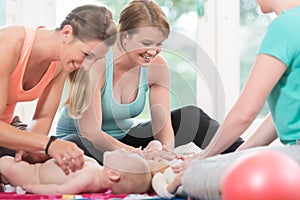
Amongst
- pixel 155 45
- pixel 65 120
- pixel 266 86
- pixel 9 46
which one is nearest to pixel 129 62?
pixel 155 45

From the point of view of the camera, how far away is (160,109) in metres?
2.19

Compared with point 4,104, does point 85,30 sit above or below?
above

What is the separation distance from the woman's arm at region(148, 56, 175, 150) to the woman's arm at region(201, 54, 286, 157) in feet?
2.42

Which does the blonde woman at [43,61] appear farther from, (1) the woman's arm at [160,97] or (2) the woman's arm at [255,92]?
(2) the woman's arm at [255,92]

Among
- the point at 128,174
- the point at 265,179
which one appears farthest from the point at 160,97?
the point at 265,179

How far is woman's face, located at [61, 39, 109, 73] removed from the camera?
176 centimetres

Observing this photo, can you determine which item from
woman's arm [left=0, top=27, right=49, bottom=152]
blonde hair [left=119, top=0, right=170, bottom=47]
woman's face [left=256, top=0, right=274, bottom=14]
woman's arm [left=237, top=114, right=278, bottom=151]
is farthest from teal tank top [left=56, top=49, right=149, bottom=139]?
woman's face [left=256, top=0, right=274, bottom=14]

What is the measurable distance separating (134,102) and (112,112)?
0.09 meters

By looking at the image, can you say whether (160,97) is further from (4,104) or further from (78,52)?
(4,104)

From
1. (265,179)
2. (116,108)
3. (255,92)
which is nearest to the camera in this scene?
(265,179)

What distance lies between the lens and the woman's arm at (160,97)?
2.10 meters

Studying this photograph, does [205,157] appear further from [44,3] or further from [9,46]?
[44,3]

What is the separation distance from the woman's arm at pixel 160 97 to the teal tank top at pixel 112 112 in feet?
0.10

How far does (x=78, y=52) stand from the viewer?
1.76 metres
